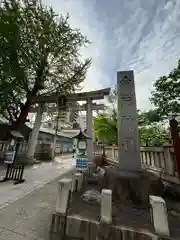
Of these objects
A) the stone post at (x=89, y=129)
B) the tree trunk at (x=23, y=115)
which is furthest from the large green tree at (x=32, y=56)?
the stone post at (x=89, y=129)

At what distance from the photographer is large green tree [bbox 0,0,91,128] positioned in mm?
7676

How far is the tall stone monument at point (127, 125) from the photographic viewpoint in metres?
3.69

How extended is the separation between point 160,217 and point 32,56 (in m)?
10.1

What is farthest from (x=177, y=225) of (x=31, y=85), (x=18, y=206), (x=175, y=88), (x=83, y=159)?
(x=31, y=85)

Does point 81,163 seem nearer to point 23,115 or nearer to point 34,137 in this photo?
point 34,137

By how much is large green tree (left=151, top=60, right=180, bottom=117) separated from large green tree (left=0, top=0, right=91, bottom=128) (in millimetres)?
6086

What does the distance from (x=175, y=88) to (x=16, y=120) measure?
A: 10.1m

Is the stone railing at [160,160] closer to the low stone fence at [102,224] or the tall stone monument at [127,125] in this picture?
the tall stone monument at [127,125]

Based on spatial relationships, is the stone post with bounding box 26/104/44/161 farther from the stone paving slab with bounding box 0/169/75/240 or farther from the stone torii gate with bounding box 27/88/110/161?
the stone paving slab with bounding box 0/169/75/240

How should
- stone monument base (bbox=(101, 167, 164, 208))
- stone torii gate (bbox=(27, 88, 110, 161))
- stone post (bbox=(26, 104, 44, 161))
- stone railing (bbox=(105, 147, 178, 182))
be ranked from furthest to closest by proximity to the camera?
stone post (bbox=(26, 104, 44, 161)), stone torii gate (bbox=(27, 88, 110, 161)), stone railing (bbox=(105, 147, 178, 182)), stone monument base (bbox=(101, 167, 164, 208))

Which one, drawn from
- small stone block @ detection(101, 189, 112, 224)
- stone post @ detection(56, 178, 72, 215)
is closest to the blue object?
stone post @ detection(56, 178, 72, 215)

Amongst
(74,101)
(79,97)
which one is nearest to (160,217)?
(79,97)

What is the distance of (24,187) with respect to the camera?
4.41 m

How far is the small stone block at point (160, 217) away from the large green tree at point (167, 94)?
15.5 ft
